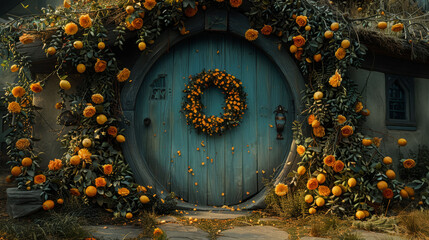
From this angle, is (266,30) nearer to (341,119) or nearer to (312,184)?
(341,119)

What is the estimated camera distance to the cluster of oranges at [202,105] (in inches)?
171

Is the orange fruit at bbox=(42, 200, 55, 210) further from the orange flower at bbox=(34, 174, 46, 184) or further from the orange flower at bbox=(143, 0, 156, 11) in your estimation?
the orange flower at bbox=(143, 0, 156, 11)

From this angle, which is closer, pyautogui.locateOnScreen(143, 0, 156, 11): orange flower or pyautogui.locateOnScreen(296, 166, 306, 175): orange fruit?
pyautogui.locateOnScreen(143, 0, 156, 11): orange flower

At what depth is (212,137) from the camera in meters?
4.46

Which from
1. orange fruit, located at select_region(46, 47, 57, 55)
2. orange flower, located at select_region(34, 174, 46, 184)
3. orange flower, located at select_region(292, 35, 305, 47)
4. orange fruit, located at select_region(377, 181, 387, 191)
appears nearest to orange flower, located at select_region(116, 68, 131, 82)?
orange fruit, located at select_region(46, 47, 57, 55)

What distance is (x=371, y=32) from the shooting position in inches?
183

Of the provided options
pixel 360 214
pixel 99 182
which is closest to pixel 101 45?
pixel 99 182

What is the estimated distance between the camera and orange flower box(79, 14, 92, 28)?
3.82 metres

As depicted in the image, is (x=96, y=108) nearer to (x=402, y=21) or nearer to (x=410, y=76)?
(x=402, y=21)

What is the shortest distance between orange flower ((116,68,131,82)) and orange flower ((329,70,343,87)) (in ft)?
7.84

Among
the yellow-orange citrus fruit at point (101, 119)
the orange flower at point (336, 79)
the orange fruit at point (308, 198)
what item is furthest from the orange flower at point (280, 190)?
the yellow-orange citrus fruit at point (101, 119)

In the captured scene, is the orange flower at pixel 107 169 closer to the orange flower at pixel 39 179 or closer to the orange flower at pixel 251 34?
the orange flower at pixel 39 179

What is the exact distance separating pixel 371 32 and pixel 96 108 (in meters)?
3.63

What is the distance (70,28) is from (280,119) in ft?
8.90
